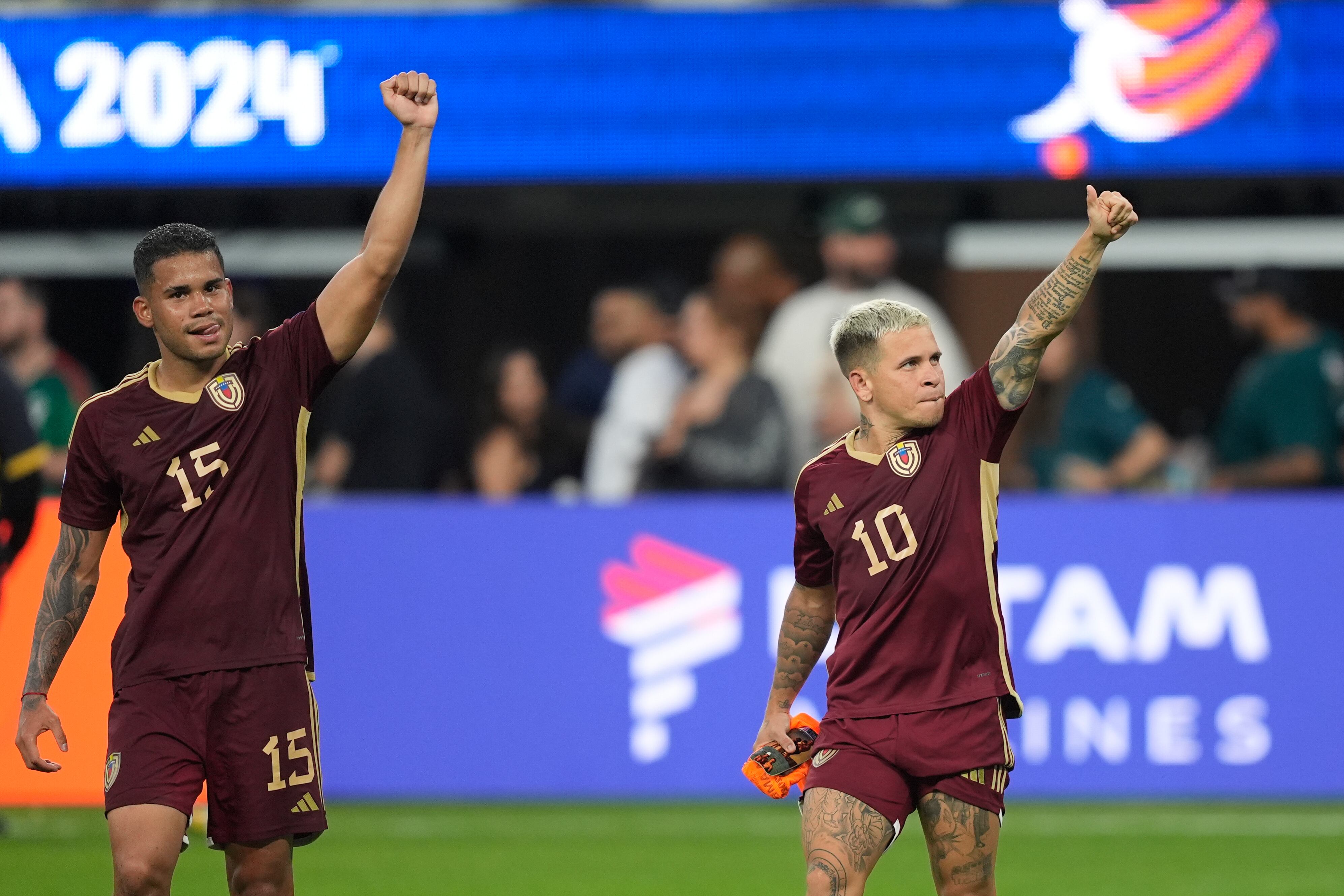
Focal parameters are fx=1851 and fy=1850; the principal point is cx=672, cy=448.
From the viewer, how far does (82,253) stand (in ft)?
45.7

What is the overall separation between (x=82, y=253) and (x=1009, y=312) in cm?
690

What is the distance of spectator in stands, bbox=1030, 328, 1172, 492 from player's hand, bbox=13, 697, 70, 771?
21.2ft

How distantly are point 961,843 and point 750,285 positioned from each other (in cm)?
624

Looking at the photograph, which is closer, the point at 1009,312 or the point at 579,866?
the point at 579,866

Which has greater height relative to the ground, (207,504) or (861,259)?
(861,259)

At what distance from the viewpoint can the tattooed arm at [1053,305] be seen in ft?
14.8

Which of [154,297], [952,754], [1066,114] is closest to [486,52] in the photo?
[1066,114]

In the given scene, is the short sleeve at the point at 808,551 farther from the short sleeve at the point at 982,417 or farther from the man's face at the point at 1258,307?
the man's face at the point at 1258,307

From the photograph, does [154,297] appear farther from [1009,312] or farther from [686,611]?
[1009,312]

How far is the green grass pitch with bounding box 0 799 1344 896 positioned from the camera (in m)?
7.20

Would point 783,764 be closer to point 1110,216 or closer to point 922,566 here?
point 922,566

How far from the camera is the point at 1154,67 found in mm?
10453

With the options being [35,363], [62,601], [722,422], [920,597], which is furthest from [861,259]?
[62,601]

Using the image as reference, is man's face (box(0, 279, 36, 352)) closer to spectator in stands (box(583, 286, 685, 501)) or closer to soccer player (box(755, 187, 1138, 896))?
spectator in stands (box(583, 286, 685, 501))
